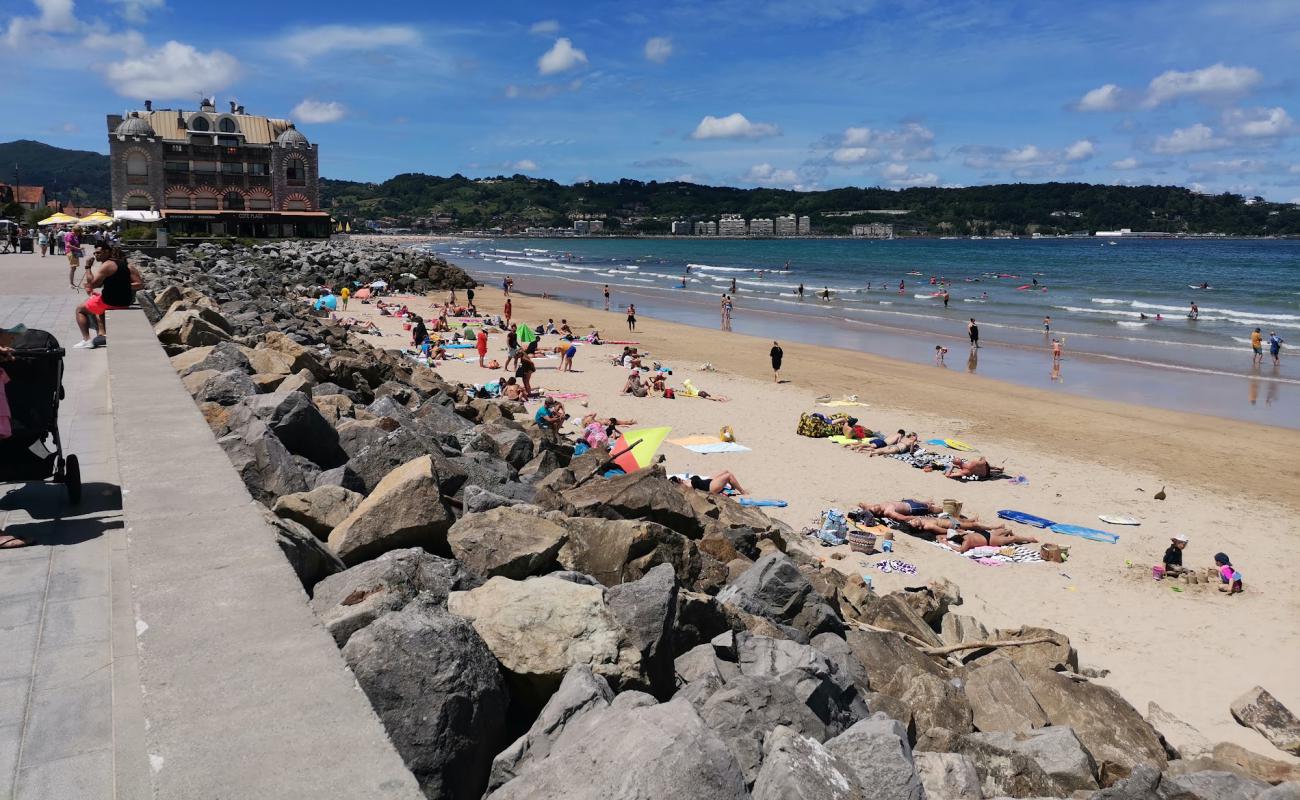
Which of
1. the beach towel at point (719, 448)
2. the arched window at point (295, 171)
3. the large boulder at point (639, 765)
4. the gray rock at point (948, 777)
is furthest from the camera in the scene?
the arched window at point (295, 171)

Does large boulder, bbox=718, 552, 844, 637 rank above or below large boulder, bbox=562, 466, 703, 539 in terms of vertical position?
below

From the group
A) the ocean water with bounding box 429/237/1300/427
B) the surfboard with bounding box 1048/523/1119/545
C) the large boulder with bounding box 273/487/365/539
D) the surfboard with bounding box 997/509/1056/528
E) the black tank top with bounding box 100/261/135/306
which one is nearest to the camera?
the large boulder with bounding box 273/487/365/539

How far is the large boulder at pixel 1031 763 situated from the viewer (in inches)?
165

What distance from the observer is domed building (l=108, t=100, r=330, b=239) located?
70.8m

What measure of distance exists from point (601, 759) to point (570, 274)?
76.6 metres

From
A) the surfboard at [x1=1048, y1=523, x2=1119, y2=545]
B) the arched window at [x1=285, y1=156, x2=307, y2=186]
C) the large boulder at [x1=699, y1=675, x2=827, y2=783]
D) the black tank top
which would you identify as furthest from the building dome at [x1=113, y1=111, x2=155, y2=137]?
the large boulder at [x1=699, y1=675, x2=827, y2=783]

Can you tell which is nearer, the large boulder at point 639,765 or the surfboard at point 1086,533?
the large boulder at point 639,765

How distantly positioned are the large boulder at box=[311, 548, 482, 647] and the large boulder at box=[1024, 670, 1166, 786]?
3.70m

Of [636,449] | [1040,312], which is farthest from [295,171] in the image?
[636,449]

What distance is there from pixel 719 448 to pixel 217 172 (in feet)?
234

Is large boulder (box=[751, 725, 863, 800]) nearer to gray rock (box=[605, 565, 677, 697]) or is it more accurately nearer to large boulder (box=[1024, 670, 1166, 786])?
gray rock (box=[605, 565, 677, 697])

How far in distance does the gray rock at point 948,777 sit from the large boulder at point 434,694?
176 centimetres

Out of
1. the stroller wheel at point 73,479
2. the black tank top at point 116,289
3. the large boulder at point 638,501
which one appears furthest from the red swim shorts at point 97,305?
the large boulder at point 638,501

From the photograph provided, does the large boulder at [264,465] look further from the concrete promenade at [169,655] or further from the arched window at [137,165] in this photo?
the arched window at [137,165]
